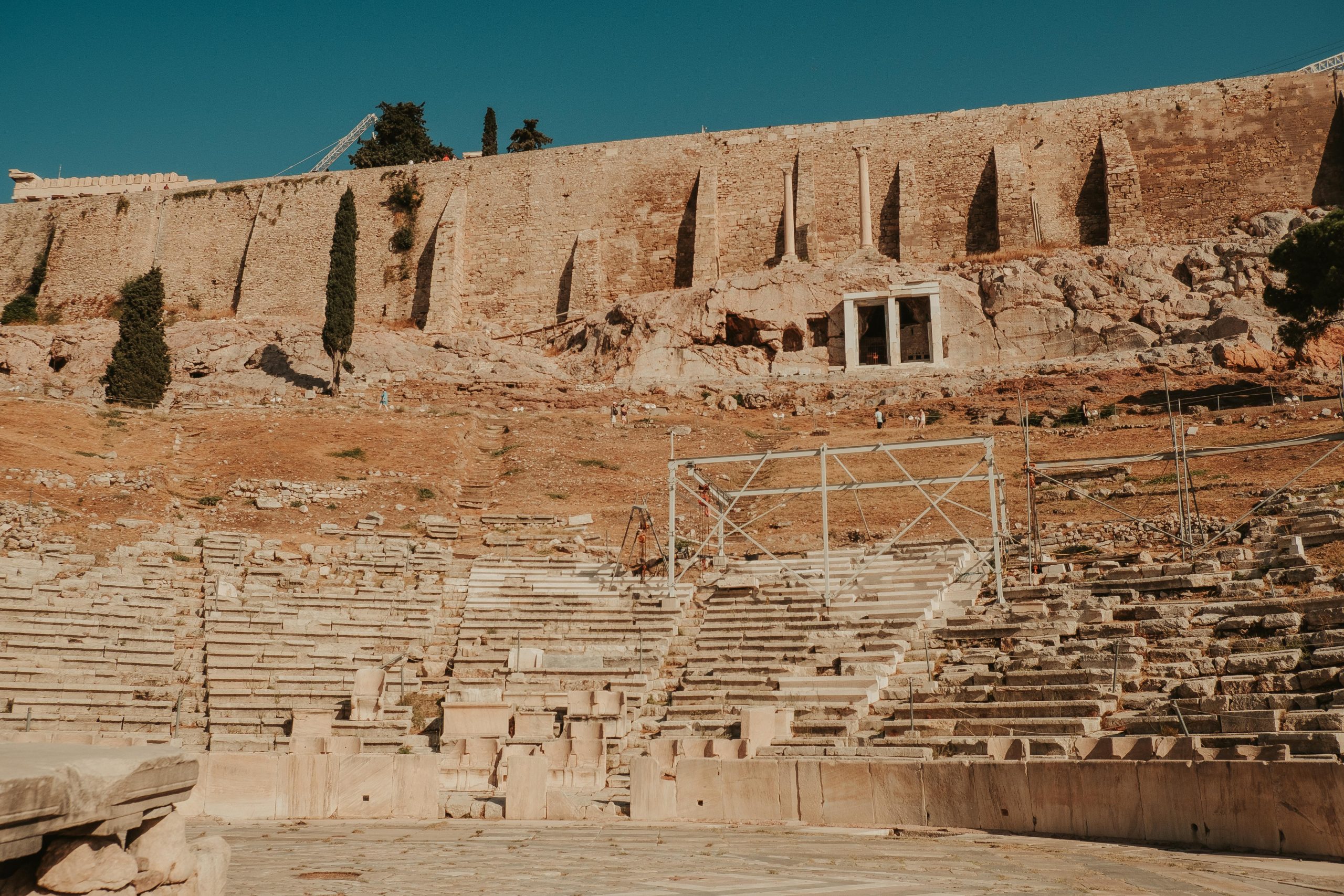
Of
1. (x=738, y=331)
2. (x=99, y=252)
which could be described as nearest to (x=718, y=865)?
(x=738, y=331)

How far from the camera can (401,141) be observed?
62.3 meters

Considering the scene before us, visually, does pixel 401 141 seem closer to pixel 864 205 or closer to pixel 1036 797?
pixel 864 205

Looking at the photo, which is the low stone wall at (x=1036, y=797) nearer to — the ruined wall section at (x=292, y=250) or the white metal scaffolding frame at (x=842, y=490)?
the white metal scaffolding frame at (x=842, y=490)

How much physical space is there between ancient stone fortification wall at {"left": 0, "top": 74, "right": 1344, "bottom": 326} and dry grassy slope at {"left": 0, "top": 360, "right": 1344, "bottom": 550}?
35.2 ft

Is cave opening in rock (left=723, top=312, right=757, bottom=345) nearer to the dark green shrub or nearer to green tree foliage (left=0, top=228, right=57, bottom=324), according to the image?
the dark green shrub

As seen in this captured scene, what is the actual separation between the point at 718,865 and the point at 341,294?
35.6 metres

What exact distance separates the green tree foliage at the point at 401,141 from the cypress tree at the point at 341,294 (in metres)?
18.2

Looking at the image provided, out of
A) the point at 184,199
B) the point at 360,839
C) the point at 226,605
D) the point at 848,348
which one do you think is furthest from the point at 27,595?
the point at 184,199

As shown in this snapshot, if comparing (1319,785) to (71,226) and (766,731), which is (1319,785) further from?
(71,226)

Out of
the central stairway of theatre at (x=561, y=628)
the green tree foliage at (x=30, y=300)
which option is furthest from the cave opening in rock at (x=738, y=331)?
the green tree foliage at (x=30, y=300)

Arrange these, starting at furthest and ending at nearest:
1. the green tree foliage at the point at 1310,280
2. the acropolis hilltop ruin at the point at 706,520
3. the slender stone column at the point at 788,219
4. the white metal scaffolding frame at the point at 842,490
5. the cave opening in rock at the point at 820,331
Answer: the slender stone column at the point at 788,219
the cave opening in rock at the point at 820,331
the green tree foliage at the point at 1310,280
the white metal scaffolding frame at the point at 842,490
the acropolis hilltop ruin at the point at 706,520

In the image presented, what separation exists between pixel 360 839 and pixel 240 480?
66.6 ft

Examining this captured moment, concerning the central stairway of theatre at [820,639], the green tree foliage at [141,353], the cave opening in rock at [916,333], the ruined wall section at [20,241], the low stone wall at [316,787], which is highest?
the ruined wall section at [20,241]

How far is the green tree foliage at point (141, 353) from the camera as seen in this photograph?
3594cm
